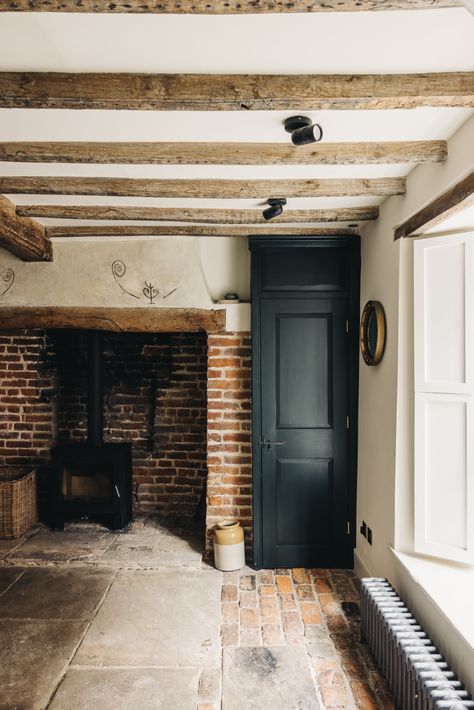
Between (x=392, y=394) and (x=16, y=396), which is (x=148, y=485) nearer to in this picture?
(x=16, y=396)

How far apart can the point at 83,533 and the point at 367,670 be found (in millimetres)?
2695

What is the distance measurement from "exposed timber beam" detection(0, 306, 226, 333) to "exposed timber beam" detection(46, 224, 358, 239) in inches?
22.9

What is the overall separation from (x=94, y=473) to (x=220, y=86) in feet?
12.1

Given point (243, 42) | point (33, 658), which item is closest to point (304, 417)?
point (33, 658)

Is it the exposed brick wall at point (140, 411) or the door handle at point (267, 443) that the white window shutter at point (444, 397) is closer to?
the door handle at point (267, 443)

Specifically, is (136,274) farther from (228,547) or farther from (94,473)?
(228,547)

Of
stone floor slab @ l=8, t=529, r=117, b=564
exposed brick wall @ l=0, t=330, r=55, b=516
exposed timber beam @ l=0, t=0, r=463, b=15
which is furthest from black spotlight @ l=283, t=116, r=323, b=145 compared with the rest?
exposed brick wall @ l=0, t=330, r=55, b=516

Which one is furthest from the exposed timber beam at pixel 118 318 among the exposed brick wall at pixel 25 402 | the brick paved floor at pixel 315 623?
the brick paved floor at pixel 315 623

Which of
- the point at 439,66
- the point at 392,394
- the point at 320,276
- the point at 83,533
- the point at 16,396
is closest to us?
the point at 439,66

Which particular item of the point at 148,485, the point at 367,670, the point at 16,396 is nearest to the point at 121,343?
the point at 16,396

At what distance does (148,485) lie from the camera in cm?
486

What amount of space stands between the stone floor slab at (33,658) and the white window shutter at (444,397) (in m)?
2.05

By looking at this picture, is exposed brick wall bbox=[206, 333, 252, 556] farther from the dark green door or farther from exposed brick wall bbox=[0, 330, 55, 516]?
exposed brick wall bbox=[0, 330, 55, 516]

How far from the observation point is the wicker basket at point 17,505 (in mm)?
4195
